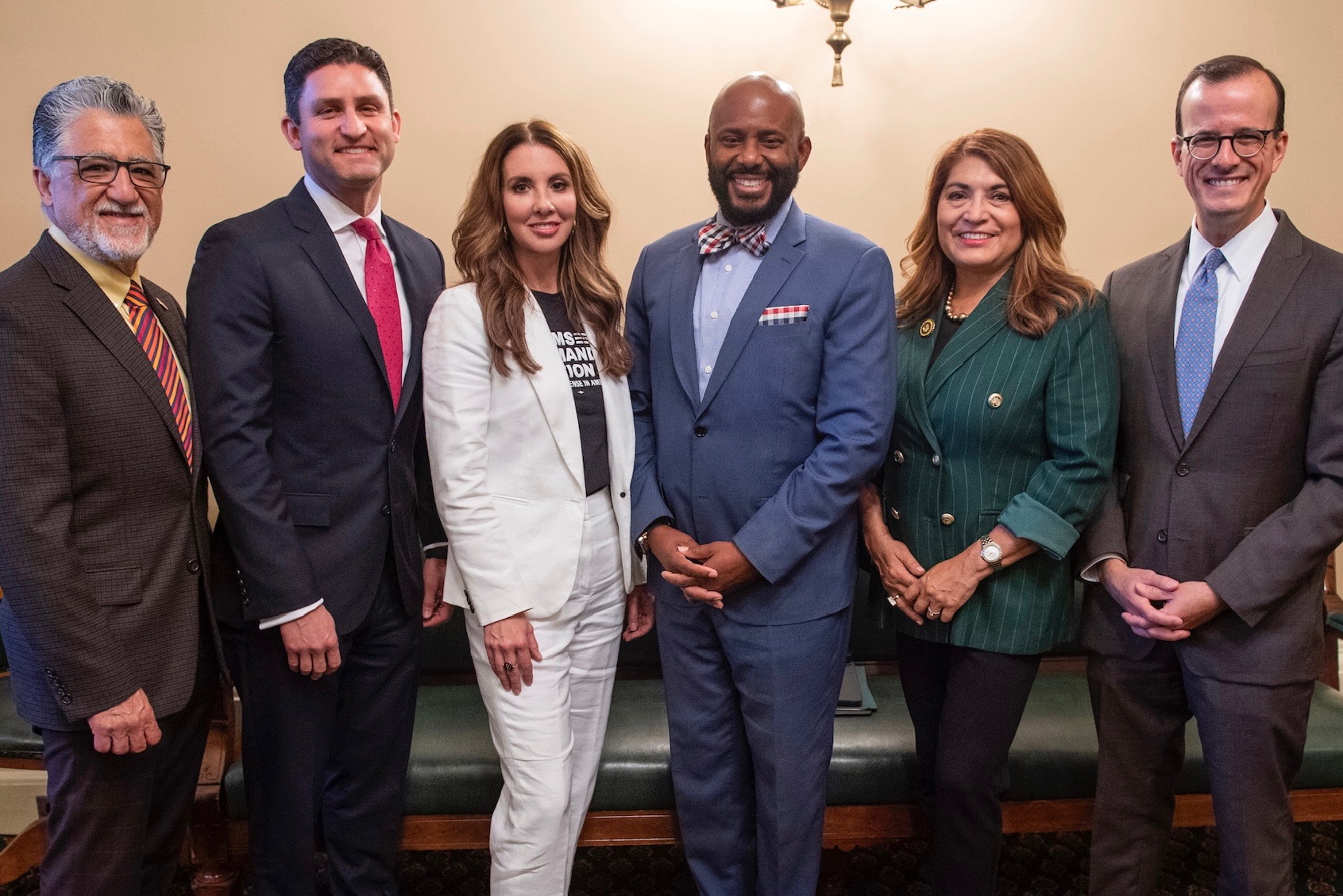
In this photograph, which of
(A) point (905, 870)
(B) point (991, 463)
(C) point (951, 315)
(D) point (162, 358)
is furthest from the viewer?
(A) point (905, 870)

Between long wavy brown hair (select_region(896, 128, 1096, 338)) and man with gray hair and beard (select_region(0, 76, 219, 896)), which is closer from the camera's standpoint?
man with gray hair and beard (select_region(0, 76, 219, 896))

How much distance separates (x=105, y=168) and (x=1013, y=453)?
1824 mm

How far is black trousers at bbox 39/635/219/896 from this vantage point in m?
1.76

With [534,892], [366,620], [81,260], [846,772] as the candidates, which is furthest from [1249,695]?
[81,260]

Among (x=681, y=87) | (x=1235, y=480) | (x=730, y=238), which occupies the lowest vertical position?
(x=1235, y=480)

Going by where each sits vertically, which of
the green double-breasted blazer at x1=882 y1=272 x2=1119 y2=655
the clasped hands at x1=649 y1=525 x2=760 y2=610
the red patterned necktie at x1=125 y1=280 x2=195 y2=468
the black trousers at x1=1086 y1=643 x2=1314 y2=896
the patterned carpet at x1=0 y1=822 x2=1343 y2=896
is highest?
the red patterned necktie at x1=125 y1=280 x2=195 y2=468

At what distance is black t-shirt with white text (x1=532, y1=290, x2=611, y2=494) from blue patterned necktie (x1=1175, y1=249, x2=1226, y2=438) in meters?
1.18

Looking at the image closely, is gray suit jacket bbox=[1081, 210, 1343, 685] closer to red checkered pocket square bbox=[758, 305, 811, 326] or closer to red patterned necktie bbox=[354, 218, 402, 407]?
red checkered pocket square bbox=[758, 305, 811, 326]

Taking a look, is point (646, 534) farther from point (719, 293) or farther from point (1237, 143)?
point (1237, 143)

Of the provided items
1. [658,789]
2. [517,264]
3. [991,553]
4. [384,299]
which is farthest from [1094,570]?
[384,299]

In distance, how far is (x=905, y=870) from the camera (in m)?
2.78

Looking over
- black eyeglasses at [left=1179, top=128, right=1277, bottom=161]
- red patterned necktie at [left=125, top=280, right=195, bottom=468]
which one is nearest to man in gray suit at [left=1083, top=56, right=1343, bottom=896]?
black eyeglasses at [left=1179, top=128, right=1277, bottom=161]

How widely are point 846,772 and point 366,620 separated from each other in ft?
3.92

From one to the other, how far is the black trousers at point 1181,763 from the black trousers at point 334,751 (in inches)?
60.4
